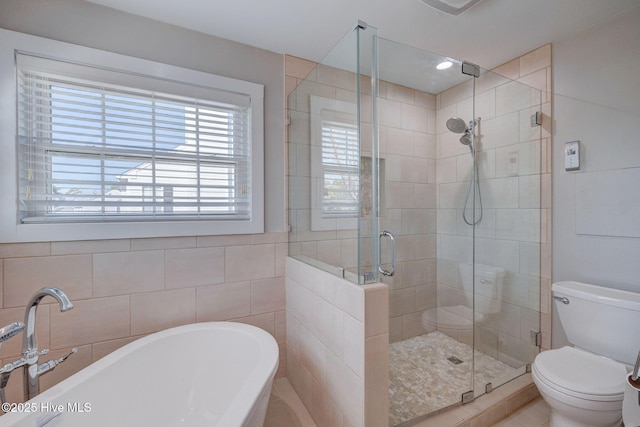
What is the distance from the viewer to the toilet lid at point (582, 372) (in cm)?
133

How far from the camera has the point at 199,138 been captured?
6.15 ft

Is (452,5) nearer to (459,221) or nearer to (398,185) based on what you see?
(398,185)

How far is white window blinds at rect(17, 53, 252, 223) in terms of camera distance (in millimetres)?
1495

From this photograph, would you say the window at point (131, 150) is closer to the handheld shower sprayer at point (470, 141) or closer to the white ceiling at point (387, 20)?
the white ceiling at point (387, 20)

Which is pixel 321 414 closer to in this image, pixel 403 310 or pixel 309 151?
pixel 403 310

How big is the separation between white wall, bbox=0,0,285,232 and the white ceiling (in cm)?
6

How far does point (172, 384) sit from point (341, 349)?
97 centimetres

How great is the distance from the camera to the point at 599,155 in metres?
1.76

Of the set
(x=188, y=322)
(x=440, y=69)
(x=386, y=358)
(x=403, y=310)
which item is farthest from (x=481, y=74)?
(x=188, y=322)

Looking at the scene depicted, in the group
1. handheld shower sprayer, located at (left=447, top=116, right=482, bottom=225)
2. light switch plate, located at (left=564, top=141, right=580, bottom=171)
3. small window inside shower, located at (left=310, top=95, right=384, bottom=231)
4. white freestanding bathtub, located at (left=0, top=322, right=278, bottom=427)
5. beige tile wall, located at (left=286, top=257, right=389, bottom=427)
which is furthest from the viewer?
handheld shower sprayer, located at (left=447, top=116, right=482, bottom=225)

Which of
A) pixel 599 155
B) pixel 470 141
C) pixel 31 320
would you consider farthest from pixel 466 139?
pixel 31 320

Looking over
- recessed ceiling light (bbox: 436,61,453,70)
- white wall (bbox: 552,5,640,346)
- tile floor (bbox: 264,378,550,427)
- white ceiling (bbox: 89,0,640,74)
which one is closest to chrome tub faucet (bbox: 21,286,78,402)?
tile floor (bbox: 264,378,550,427)

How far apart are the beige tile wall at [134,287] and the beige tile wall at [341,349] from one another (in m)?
0.32

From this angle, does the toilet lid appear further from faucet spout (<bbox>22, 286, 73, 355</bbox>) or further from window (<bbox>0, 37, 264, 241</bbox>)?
faucet spout (<bbox>22, 286, 73, 355</bbox>)
